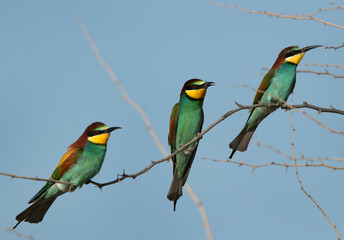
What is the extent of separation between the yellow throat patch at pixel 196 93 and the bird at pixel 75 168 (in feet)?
2.30

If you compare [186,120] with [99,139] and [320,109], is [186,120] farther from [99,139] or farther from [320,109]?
[320,109]

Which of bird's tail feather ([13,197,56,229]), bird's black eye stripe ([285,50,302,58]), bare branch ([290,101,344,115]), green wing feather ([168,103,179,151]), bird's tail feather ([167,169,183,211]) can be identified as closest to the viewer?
bare branch ([290,101,344,115])

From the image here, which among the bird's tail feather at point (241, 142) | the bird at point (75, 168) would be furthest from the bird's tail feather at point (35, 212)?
the bird's tail feather at point (241, 142)

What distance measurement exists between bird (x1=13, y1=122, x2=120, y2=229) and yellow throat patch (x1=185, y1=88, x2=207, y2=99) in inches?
27.7

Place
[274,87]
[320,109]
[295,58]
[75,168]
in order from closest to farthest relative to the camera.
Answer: [320,109]
[75,168]
[274,87]
[295,58]

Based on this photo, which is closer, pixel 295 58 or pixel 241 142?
pixel 241 142

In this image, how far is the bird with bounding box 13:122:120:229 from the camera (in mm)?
3947

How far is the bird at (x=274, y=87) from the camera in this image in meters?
4.13

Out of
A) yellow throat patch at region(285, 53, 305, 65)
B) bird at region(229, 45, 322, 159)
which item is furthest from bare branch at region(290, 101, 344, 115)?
yellow throat patch at region(285, 53, 305, 65)

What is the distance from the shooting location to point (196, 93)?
4180 mm

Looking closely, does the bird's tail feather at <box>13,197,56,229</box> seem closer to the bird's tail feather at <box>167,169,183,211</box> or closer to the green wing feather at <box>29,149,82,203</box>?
the green wing feather at <box>29,149,82,203</box>

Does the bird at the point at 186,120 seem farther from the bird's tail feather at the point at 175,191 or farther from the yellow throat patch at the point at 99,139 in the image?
the yellow throat patch at the point at 99,139

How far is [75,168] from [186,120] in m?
1.02

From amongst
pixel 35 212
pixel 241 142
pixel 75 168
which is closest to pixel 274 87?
pixel 241 142
